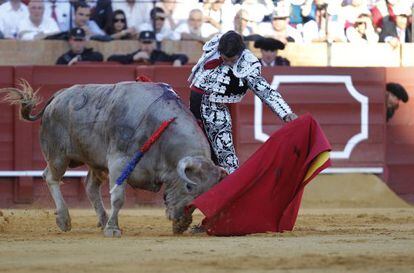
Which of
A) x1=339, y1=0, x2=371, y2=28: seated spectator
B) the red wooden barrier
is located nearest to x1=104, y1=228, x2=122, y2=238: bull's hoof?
the red wooden barrier

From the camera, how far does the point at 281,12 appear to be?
564 inches

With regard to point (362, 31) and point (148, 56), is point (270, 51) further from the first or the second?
point (362, 31)

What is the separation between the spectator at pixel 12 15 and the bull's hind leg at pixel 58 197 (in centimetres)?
444

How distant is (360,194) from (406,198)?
26.2 inches

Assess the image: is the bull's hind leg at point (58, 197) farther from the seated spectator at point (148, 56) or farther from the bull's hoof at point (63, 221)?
the seated spectator at point (148, 56)

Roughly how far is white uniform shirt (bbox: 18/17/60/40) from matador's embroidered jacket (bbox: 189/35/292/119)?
16.8 feet

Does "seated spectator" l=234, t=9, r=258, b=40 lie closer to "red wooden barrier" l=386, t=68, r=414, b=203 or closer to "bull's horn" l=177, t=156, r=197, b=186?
"red wooden barrier" l=386, t=68, r=414, b=203

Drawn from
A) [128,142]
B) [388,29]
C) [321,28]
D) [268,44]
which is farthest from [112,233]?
[388,29]

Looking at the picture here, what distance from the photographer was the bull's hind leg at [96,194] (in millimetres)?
9305

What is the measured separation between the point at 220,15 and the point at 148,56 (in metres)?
1.08

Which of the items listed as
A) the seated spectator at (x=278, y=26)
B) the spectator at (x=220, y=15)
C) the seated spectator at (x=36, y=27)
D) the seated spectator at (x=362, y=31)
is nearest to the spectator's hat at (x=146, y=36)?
the spectator at (x=220, y=15)

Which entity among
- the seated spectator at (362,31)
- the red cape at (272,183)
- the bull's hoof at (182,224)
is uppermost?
the seated spectator at (362,31)

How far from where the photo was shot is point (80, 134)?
898 cm

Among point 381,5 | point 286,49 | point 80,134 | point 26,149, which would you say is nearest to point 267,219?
point 80,134
